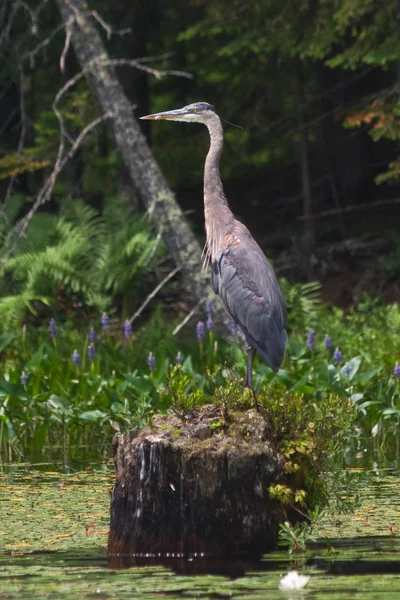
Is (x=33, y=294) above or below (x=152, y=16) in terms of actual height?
below

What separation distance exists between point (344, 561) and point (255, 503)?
52 cm

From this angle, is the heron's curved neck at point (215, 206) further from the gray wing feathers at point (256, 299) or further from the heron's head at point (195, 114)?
the gray wing feathers at point (256, 299)

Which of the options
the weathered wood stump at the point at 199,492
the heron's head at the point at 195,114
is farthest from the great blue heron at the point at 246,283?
the weathered wood stump at the point at 199,492

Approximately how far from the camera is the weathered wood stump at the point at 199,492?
5289 mm

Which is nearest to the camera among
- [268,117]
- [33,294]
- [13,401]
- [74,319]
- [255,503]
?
[255,503]

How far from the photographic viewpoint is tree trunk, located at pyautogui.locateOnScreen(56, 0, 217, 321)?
439 inches

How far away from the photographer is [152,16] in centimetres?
1655

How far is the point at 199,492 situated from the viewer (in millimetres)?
5289

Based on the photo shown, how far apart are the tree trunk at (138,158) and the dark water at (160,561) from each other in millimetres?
4592

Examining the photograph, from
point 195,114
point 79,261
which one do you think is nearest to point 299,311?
point 79,261

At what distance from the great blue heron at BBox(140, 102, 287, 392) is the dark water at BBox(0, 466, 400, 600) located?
1062 millimetres

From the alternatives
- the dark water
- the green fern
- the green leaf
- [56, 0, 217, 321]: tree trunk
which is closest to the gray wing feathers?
the dark water

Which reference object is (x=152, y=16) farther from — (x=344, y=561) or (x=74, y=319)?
(x=344, y=561)

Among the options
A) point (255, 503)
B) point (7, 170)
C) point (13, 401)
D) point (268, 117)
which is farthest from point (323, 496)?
point (268, 117)
